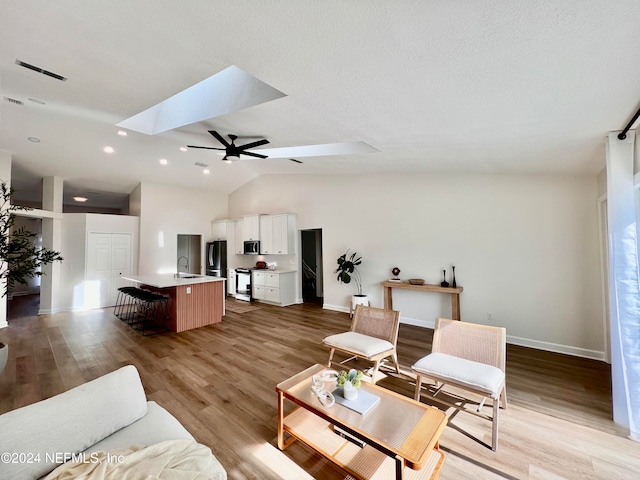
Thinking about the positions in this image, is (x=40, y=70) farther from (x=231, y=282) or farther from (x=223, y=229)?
(x=231, y=282)

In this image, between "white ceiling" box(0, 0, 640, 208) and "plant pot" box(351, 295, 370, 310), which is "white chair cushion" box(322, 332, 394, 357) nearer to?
"plant pot" box(351, 295, 370, 310)

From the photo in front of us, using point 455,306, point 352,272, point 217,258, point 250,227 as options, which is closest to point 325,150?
point 352,272

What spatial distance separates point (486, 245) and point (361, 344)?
115 inches

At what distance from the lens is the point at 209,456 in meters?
1.36

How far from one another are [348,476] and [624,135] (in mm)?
3416

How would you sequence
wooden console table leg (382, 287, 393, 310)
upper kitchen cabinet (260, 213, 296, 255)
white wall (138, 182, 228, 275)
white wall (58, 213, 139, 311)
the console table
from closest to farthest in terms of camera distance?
1. the console table
2. wooden console table leg (382, 287, 393, 310)
3. white wall (58, 213, 139, 311)
4. upper kitchen cabinet (260, 213, 296, 255)
5. white wall (138, 182, 228, 275)

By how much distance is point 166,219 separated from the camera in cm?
765

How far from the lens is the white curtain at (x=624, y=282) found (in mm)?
2129

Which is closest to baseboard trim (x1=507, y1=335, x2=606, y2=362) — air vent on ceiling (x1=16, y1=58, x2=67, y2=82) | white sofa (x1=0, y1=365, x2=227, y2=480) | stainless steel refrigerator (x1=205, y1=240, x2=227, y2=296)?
white sofa (x1=0, y1=365, x2=227, y2=480)

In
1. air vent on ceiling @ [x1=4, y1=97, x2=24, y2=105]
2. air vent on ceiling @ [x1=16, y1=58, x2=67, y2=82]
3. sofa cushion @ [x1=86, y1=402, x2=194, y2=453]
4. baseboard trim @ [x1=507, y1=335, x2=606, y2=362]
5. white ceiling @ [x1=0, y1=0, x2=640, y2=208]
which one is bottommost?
baseboard trim @ [x1=507, y1=335, x2=606, y2=362]

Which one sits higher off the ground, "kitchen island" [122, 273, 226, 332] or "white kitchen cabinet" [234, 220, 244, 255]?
"white kitchen cabinet" [234, 220, 244, 255]

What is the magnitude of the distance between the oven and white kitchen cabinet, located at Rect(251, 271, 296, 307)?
0.16 m

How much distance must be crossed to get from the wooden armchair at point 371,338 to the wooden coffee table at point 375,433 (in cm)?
69

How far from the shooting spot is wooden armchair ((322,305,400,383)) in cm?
281
